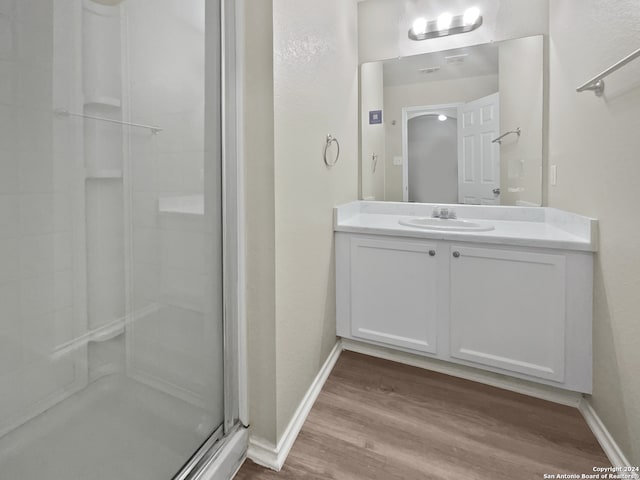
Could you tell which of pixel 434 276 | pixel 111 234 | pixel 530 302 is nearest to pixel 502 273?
pixel 530 302

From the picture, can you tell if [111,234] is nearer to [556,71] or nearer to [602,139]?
[602,139]

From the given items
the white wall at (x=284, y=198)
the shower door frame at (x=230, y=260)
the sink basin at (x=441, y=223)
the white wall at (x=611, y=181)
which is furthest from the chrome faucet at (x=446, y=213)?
the shower door frame at (x=230, y=260)

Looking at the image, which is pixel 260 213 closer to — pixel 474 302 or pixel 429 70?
pixel 474 302

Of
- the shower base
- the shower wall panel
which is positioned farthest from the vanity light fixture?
the shower base

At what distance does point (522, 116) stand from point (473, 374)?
163cm

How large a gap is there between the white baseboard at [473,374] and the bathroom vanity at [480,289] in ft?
0.47

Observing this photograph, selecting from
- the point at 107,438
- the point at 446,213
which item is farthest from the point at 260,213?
the point at 446,213

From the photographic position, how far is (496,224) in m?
2.07

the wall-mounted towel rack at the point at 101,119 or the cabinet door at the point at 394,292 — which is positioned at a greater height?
the wall-mounted towel rack at the point at 101,119

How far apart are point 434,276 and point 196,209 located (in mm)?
1304

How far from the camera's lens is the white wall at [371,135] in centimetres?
246

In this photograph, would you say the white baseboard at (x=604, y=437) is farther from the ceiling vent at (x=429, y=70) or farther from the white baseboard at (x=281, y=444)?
the ceiling vent at (x=429, y=70)

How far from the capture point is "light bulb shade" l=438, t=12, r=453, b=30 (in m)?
2.22

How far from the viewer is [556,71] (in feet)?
6.15
